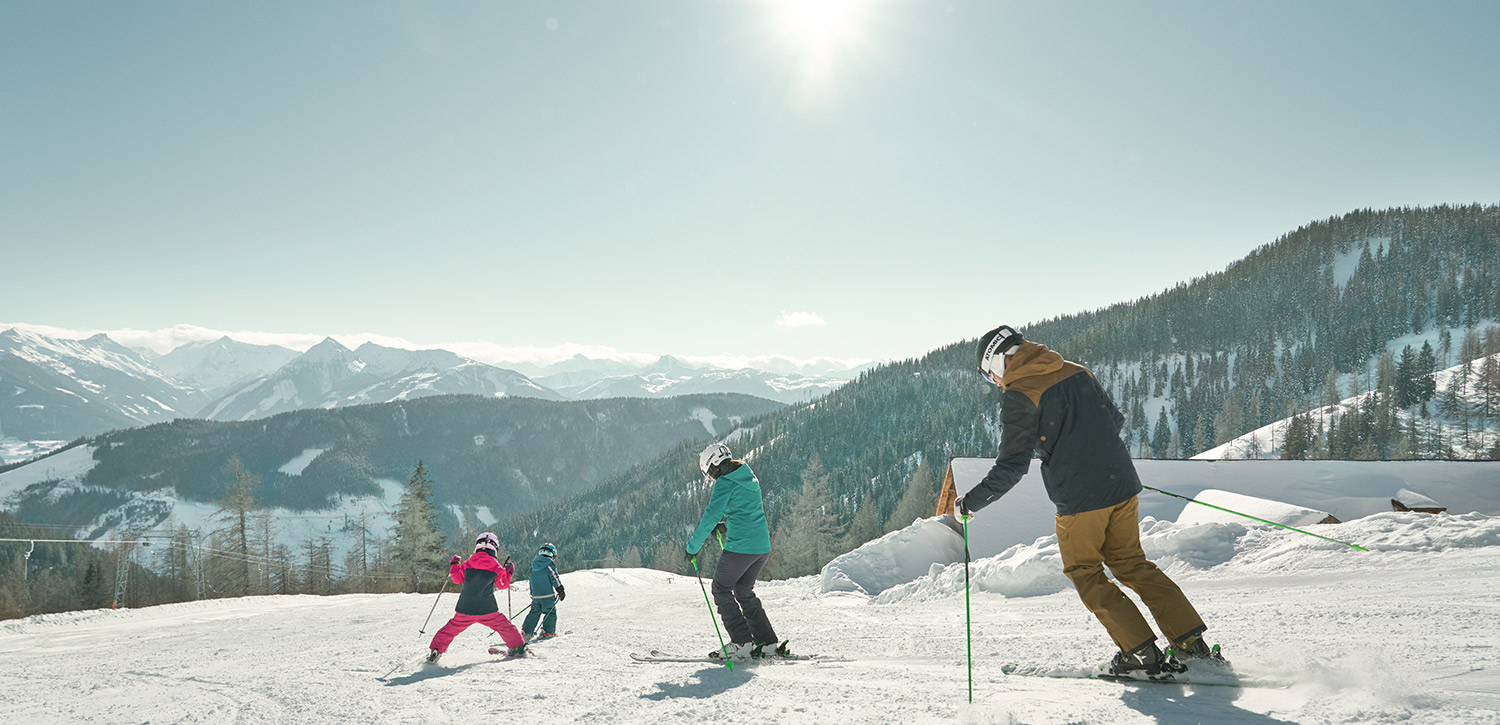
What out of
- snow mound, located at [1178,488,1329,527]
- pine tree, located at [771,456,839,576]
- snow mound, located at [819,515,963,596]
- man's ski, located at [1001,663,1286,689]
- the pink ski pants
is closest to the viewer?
man's ski, located at [1001,663,1286,689]

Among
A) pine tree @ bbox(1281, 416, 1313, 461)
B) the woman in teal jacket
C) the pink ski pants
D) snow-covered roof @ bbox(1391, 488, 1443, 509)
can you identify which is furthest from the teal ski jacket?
pine tree @ bbox(1281, 416, 1313, 461)

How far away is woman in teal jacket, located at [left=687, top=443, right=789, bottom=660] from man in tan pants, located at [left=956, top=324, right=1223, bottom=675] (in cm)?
236

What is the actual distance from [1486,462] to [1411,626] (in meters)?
17.3

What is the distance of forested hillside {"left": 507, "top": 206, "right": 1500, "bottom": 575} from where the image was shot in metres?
116

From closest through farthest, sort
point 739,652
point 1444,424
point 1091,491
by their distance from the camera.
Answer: point 1091,491, point 739,652, point 1444,424

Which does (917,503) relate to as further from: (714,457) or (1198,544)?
(714,457)

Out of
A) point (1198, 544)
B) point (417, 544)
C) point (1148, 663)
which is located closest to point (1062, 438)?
point (1148, 663)

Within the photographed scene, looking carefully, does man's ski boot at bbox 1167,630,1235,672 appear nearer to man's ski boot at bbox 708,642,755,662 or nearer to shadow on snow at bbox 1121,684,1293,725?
shadow on snow at bbox 1121,684,1293,725

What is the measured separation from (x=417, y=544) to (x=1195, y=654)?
40309mm

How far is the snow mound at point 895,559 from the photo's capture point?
46.2 feet

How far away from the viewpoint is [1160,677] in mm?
3832

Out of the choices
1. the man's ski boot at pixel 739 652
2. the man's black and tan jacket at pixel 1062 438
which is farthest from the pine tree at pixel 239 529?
the man's black and tan jacket at pixel 1062 438

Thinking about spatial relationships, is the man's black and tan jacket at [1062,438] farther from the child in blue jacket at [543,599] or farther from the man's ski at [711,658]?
the child in blue jacket at [543,599]

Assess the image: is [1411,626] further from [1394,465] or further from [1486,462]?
[1486,462]
